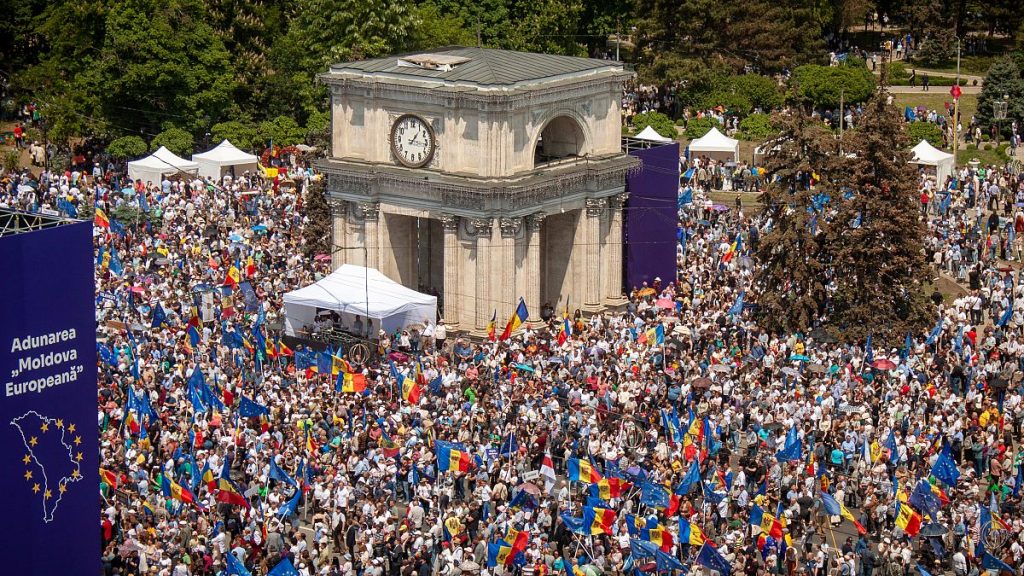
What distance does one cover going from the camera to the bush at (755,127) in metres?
108

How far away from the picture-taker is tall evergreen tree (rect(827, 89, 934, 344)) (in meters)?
74.4

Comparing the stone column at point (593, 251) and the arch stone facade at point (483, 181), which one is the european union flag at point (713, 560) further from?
the stone column at point (593, 251)

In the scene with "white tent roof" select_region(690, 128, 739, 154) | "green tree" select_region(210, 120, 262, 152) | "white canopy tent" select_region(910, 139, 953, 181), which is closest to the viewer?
"white canopy tent" select_region(910, 139, 953, 181)

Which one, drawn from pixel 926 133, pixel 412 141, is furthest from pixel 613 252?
pixel 926 133

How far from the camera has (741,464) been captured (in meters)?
61.5

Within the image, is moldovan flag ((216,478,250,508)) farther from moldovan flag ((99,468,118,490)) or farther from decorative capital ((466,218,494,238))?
decorative capital ((466,218,494,238))

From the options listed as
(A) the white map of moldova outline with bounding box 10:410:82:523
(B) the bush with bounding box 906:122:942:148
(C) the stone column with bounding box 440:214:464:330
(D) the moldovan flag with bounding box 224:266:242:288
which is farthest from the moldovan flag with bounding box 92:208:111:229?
(B) the bush with bounding box 906:122:942:148

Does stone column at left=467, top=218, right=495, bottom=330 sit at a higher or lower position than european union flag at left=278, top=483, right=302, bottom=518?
higher

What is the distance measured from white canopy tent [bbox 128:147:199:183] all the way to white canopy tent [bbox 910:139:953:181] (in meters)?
32.1

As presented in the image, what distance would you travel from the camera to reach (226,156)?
328 ft

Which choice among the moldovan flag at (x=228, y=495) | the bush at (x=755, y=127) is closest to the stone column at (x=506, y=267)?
the moldovan flag at (x=228, y=495)

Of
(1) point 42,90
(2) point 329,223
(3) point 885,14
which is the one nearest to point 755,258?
(2) point 329,223

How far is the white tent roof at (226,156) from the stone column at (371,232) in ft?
70.0

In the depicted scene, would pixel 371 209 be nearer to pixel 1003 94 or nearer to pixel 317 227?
pixel 317 227
